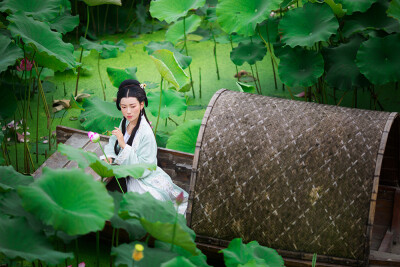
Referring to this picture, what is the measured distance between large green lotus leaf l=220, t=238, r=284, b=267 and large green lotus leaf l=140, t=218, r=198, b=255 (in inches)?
11.0

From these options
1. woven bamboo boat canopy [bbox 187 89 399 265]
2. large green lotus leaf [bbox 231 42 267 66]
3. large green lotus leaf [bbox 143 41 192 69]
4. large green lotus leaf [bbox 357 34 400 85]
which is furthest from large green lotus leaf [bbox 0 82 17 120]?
large green lotus leaf [bbox 357 34 400 85]

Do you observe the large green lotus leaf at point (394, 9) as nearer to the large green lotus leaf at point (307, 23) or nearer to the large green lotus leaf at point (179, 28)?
the large green lotus leaf at point (307, 23)

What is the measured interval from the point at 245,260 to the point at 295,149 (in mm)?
610

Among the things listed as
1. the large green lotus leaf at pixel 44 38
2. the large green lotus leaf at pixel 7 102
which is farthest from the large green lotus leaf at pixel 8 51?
the large green lotus leaf at pixel 7 102

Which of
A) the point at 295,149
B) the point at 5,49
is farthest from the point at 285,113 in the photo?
the point at 5,49

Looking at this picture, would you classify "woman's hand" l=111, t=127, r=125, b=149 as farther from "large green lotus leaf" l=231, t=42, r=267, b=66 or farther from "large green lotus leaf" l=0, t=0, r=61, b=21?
"large green lotus leaf" l=231, t=42, r=267, b=66

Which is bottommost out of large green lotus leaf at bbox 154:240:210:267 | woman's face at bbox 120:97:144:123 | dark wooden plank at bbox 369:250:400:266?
dark wooden plank at bbox 369:250:400:266

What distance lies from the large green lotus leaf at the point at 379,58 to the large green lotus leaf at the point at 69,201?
206 cm

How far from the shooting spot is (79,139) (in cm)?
315

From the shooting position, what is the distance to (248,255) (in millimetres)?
2014

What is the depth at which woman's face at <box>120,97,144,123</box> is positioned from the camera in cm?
271

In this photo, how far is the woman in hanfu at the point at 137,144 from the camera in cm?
271

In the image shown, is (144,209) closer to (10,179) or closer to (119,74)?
(10,179)

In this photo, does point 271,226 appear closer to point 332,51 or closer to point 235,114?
point 235,114
